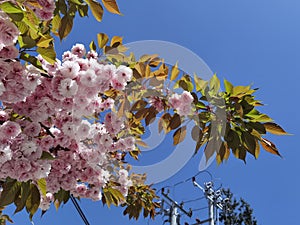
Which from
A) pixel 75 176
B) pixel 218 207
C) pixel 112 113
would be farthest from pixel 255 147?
pixel 218 207

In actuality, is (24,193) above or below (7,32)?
below

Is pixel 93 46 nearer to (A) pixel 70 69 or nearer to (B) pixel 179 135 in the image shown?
(A) pixel 70 69

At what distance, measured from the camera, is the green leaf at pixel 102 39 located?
1.55 metres

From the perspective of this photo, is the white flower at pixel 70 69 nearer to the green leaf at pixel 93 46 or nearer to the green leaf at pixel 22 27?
Answer: the green leaf at pixel 22 27

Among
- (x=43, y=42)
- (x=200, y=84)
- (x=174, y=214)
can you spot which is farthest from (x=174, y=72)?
(x=174, y=214)

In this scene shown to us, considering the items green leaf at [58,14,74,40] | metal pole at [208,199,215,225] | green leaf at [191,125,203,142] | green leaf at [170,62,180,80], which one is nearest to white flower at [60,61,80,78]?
green leaf at [58,14,74,40]

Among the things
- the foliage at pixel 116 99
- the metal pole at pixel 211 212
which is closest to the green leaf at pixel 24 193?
the foliage at pixel 116 99

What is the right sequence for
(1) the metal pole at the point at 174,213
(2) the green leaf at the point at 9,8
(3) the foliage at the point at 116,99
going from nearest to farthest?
(2) the green leaf at the point at 9,8 → (3) the foliage at the point at 116,99 → (1) the metal pole at the point at 174,213

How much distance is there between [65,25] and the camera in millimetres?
1334

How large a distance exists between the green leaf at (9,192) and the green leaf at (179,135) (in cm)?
55

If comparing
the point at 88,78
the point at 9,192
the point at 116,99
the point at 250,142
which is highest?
the point at 116,99

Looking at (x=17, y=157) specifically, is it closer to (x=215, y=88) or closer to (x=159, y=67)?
(x=159, y=67)

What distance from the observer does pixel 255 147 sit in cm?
134

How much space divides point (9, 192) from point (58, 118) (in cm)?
29
